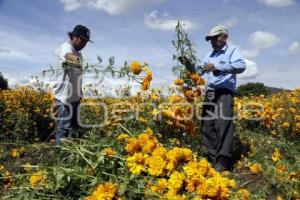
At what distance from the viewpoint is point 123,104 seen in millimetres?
5379

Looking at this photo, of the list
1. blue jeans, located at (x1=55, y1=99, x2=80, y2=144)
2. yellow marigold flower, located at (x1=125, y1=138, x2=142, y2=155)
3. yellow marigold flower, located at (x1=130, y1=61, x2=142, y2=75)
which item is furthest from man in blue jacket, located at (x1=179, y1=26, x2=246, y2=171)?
yellow marigold flower, located at (x1=125, y1=138, x2=142, y2=155)

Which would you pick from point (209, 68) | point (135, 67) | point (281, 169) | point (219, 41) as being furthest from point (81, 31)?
point (281, 169)

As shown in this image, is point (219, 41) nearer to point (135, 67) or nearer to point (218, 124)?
point (218, 124)

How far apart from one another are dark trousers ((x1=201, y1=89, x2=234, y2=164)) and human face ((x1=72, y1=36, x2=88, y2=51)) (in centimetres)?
167

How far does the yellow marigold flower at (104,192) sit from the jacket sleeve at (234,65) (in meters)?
2.75

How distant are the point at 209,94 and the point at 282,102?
3.63 meters

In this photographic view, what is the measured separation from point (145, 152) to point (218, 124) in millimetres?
2500

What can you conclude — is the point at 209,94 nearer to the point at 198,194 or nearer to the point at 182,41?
the point at 182,41

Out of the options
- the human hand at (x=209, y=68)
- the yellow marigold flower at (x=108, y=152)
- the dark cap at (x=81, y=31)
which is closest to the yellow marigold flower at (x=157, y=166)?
the yellow marigold flower at (x=108, y=152)

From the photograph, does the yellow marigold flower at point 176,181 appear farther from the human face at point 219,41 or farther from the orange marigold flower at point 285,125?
the orange marigold flower at point 285,125

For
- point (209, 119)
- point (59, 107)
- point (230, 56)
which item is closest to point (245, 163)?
point (209, 119)

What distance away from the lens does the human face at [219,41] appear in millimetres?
5310

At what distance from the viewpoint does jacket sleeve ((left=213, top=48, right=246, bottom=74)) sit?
5098 millimetres

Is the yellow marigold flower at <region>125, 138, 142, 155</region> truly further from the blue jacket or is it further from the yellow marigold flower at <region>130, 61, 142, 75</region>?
the blue jacket
